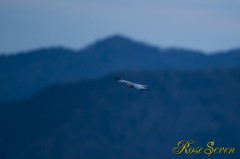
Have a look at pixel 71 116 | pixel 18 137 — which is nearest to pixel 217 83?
pixel 71 116

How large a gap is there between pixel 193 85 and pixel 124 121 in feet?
58.2

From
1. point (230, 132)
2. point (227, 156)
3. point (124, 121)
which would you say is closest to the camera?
point (227, 156)

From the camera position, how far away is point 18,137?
193m

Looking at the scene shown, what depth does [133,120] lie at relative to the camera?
191500 mm

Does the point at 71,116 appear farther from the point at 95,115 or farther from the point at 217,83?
the point at 217,83

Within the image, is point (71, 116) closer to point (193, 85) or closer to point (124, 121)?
point (124, 121)

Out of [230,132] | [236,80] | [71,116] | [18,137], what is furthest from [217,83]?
[18,137]

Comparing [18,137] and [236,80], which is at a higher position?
[236,80]

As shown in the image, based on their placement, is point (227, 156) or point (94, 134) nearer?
point (227, 156)

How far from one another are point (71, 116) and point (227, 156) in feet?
172

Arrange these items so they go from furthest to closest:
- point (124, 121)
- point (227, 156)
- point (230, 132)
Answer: point (124, 121) → point (230, 132) → point (227, 156)

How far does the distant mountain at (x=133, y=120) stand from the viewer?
179 meters

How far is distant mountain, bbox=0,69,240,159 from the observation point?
179m

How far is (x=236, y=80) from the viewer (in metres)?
194
